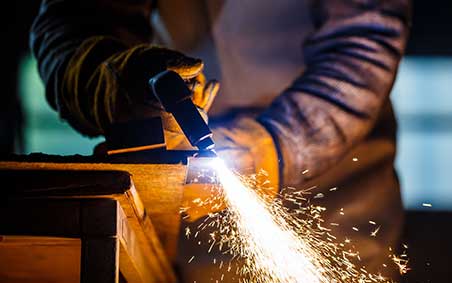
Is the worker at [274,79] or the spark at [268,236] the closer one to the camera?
the spark at [268,236]

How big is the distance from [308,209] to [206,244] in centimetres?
51

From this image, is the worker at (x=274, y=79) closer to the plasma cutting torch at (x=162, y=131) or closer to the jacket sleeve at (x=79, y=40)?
the jacket sleeve at (x=79, y=40)

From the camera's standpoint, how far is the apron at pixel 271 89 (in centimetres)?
295

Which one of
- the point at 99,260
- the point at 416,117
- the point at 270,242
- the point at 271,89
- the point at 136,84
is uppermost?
the point at 136,84

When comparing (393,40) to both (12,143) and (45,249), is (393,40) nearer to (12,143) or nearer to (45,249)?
(45,249)

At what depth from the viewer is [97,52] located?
A: 6.83 feet

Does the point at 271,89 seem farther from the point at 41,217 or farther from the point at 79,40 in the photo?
the point at 41,217

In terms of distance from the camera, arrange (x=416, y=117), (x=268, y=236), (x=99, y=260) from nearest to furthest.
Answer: (x=99, y=260) < (x=268, y=236) < (x=416, y=117)

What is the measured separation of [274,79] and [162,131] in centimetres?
169

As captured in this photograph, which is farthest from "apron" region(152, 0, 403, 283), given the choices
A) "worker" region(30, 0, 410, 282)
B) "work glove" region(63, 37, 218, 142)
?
"work glove" region(63, 37, 218, 142)

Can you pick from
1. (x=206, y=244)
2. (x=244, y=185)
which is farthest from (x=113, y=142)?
(x=206, y=244)

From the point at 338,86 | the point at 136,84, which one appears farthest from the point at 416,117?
the point at 136,84

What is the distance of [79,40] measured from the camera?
248 centimetres

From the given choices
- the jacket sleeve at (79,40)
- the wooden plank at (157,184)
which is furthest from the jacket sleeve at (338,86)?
the jacket sleeve at (79,40)
